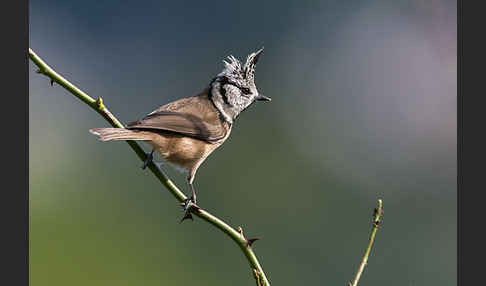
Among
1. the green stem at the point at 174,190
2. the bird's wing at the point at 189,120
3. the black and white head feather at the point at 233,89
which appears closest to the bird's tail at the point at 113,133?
the bird's wing at the point at 189,120

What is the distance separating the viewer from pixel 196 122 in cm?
384

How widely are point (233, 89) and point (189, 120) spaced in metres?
0.64

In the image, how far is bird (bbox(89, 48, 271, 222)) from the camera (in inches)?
126

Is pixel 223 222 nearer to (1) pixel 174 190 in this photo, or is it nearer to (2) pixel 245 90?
(1) pixel 174 190

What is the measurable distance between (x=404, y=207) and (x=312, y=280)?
175cm

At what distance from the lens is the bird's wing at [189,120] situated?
3.34 metres

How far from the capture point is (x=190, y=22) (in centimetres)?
875

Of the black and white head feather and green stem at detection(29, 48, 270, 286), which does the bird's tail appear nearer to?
green stem at detection(29, 48, 270, 286)

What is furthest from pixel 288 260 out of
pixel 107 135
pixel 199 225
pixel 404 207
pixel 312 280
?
pixel 107 135

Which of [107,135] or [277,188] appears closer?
[107,135]

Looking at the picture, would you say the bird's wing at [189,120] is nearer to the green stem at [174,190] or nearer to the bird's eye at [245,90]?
the bird's eye at [245,90]

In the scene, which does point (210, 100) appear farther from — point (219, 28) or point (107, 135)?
point (219, 28)

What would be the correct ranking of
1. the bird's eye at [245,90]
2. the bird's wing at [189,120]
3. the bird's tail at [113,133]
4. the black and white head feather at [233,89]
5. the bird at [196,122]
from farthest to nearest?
the bird's eye at [245,90] → the black and white head feather at [233,89] → the bird's wing at [189,120] → the bird at [196,122] → the bird's tail at [113,133]

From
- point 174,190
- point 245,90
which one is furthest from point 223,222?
point 245,90
